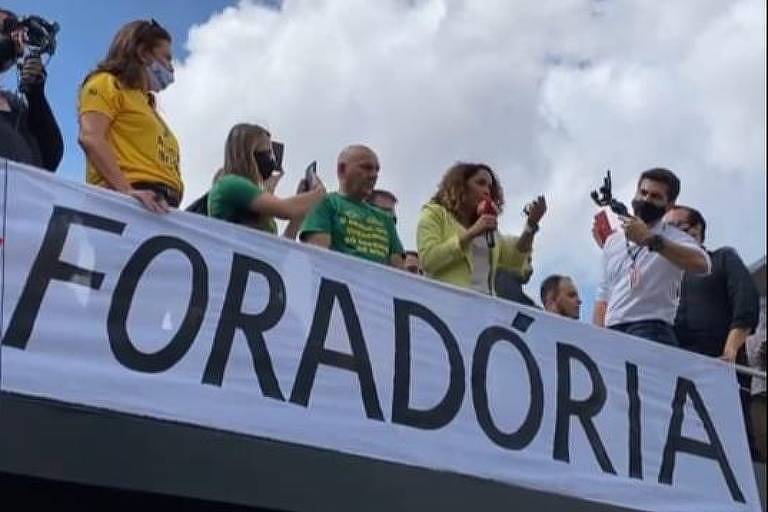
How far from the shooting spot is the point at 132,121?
504 cm

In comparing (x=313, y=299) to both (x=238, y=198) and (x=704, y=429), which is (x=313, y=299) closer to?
(x=238, y=198)

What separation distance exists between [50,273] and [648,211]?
3023 millimetres

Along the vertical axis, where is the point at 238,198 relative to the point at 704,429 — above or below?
above

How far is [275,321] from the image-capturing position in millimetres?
4883

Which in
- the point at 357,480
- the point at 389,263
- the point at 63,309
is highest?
the point at 389,263

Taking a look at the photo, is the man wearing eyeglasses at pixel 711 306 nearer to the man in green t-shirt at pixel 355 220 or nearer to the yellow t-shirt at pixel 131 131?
the man in green t-shirt at pixel 355 220

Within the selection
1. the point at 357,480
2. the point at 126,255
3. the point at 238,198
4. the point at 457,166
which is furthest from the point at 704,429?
the point at 126,255

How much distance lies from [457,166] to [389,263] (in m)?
0.74

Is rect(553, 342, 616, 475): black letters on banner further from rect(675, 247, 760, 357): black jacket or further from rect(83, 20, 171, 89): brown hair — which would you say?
rect(83, 20, 171, 89): brown hair

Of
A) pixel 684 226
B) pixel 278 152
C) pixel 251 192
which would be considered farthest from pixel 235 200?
pixel 684 226

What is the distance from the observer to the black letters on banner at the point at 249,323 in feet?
15.3

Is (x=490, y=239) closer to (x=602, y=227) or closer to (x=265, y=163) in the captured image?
(x=602, y=227)

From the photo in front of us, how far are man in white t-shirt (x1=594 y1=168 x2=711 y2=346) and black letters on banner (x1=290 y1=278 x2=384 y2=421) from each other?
1.58m

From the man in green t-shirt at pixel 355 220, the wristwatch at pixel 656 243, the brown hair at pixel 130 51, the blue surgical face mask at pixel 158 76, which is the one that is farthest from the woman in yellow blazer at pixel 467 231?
the brown hair at pixel 130 51
